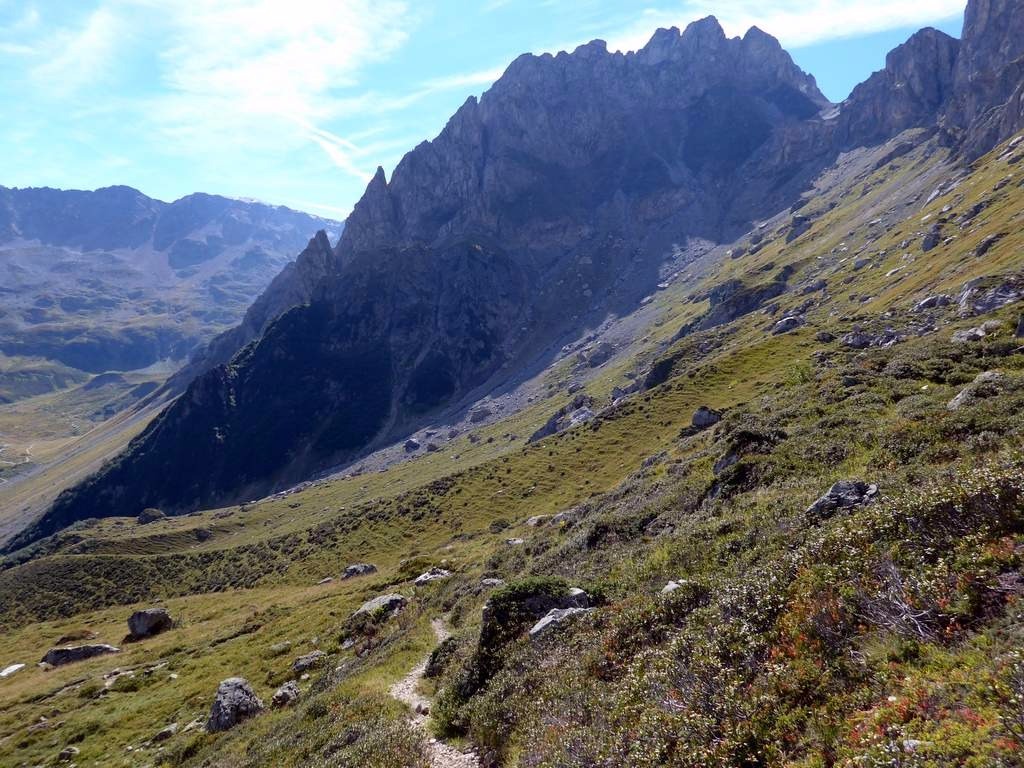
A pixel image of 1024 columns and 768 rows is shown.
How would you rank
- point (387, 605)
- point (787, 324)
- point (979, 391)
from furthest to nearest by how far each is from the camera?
point (787, 324) < point (387, 605) < point (979, 391)

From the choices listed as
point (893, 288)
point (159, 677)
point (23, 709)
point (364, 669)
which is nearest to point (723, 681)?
point (364, 669)

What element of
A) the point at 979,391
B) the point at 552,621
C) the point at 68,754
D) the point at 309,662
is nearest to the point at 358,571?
the point at 309,662

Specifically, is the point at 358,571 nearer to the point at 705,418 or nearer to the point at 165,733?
the point at 165,733

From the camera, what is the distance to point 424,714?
61.0 feet

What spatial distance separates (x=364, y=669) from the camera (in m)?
25.0

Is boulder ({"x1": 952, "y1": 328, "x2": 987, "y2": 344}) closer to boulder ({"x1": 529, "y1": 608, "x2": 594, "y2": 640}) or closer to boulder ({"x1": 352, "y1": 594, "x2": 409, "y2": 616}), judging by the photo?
boulder ({"x1": 529, "y1": 608, "x2": 594, "y2": 640})

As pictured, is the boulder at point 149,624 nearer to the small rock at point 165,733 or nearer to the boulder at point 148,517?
the small rock at point 165,733

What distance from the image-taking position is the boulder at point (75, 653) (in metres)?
56.6

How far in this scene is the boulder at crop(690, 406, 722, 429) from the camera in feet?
200

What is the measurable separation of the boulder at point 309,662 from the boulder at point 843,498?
29385 millimetres

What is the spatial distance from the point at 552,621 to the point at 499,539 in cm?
3827

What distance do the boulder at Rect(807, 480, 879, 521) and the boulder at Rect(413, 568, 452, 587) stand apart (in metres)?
31.0

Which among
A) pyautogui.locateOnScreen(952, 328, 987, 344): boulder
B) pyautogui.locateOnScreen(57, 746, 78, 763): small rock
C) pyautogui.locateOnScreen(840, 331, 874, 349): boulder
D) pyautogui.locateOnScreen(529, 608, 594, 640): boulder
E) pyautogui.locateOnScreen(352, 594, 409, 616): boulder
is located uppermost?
pyautogui.locateOnScreen(952, 328, 987, 344): boulder

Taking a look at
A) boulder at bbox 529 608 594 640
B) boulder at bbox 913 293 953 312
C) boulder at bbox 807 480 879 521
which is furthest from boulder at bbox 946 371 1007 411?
boulder at bbox 913 293 953 312
